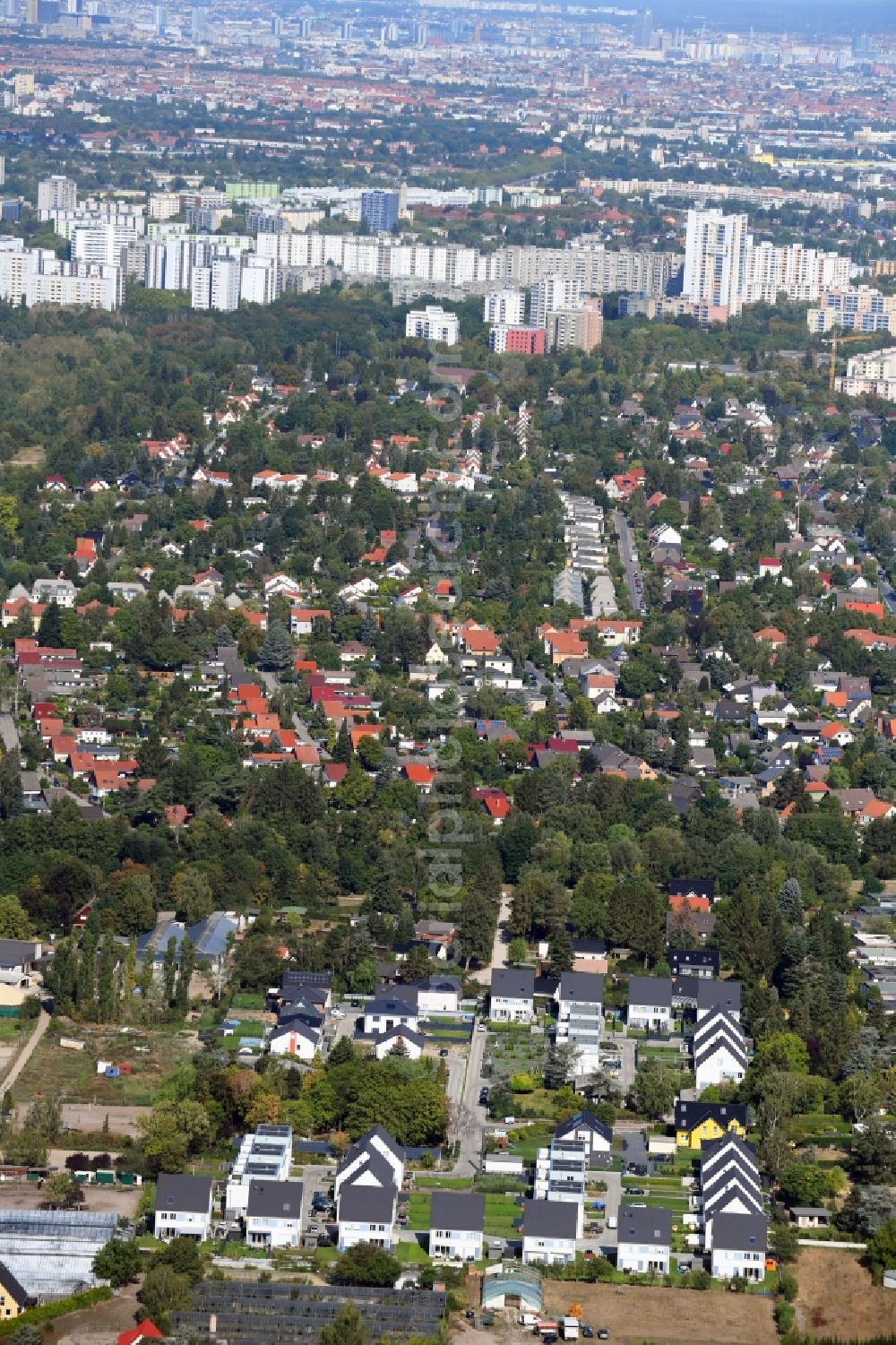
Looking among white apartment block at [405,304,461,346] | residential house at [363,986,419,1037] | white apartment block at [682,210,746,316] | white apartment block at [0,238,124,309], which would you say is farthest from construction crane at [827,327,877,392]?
residential house at [363,986,419,1037]

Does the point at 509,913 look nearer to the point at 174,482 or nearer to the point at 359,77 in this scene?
the point at 174,482

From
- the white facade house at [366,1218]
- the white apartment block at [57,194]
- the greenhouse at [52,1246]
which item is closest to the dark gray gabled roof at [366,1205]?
the white facade house at [366,1218]

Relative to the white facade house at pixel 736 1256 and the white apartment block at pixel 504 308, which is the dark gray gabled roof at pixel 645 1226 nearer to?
the white facade house at pixel 736 1256

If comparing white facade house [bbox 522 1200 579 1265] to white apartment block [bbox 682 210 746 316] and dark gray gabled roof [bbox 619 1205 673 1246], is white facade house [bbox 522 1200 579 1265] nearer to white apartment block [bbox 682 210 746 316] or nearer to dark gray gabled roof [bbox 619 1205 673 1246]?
dark gray gabled roof [bbox 619 1205 673 1246]

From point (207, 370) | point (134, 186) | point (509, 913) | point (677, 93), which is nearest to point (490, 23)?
point (677, 93)

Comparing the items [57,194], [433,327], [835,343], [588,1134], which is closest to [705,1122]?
[588,1134]

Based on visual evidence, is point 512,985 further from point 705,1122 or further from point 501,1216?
point 501,1216
